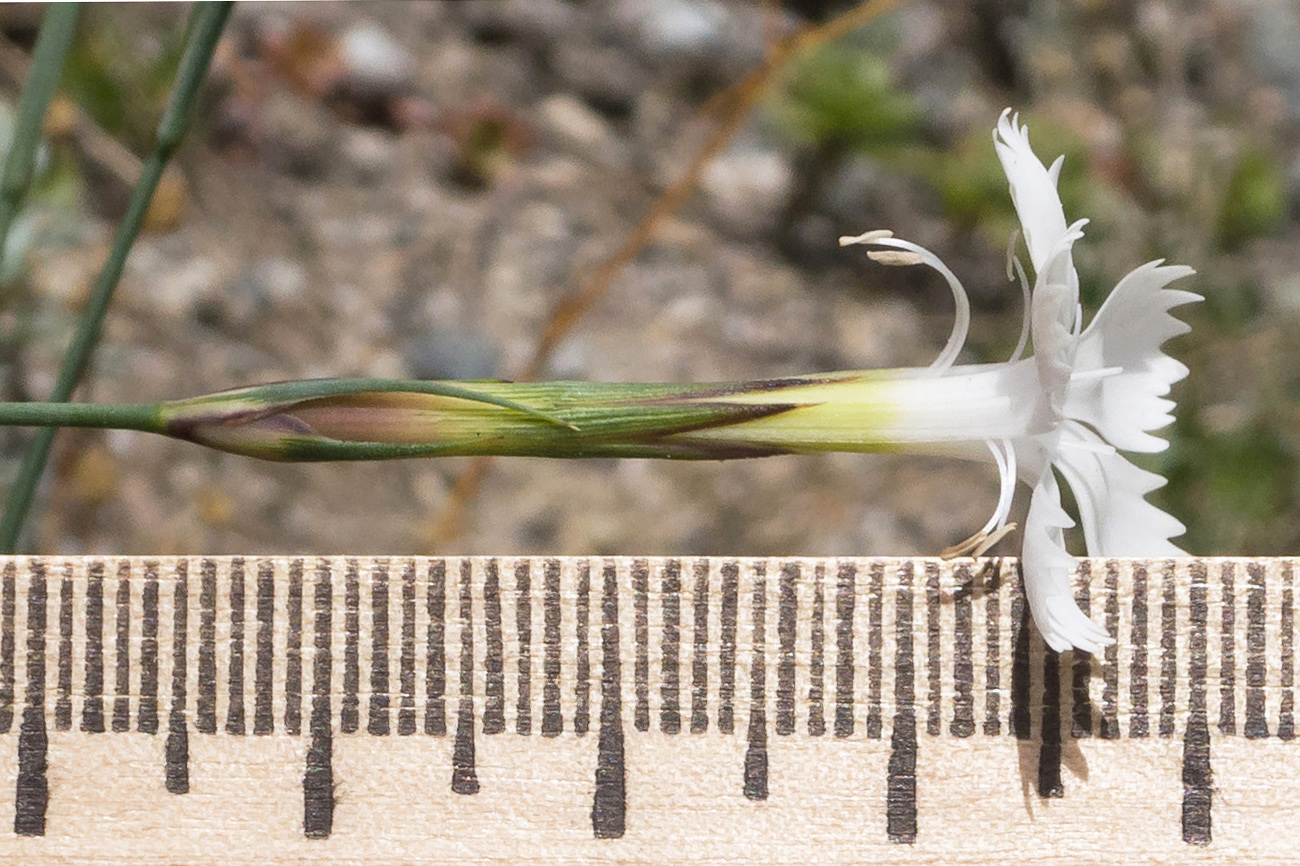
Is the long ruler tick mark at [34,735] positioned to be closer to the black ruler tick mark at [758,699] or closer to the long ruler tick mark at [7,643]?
the long ruler tick mark at [7,643]

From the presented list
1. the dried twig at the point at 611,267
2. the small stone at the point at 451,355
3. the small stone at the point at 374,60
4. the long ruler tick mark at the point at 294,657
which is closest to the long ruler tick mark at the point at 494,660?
the long ruler tick mark at the point at 294,657

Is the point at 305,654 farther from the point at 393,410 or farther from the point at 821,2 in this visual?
the point at 821,2

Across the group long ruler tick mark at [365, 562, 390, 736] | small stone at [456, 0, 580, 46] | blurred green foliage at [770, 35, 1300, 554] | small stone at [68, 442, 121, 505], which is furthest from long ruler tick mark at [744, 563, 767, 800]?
small stone at [456, 0, 580, 46]

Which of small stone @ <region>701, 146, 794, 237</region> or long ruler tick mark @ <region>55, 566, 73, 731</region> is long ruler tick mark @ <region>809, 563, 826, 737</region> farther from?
small stone @ <region>701, 146, 794, 237</region>

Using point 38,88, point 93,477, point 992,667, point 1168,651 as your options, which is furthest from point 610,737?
point 93,477

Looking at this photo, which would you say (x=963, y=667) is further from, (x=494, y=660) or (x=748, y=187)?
(x=748, y=187)

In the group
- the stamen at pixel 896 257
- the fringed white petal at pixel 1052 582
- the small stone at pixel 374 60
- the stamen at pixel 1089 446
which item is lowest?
the fringed white petal at pixel 1052 582
